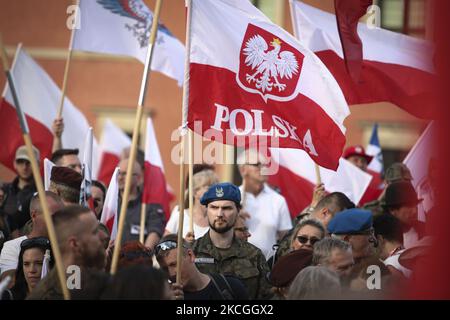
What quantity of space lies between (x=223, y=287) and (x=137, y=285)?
1763mm

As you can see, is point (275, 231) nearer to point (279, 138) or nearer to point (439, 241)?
point (279, 138)

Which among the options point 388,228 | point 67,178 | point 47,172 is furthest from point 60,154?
point 388,228

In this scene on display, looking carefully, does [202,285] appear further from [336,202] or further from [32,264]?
[336,202]

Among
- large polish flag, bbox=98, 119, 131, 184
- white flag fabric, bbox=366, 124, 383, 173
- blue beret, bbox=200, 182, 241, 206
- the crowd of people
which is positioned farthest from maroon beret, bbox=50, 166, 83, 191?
white flag fabric, bbox=366, 124, 383, 173

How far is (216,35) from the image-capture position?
855 cm

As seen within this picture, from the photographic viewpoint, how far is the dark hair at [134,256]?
24.3 ft

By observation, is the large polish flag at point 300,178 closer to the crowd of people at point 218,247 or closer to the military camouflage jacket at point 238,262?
the crowd of people at point 218,247

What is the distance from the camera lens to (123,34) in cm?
1161

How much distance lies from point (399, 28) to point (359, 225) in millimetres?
17457

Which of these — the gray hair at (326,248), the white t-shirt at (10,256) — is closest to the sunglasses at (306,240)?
the gray hair at (326,248)

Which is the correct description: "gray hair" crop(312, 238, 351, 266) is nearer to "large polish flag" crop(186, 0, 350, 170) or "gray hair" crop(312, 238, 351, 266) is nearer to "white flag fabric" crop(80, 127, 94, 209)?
"large polish flag" crop(186, 0, 350, 170)

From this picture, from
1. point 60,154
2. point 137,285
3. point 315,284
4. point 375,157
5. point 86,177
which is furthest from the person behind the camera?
point 375,157
